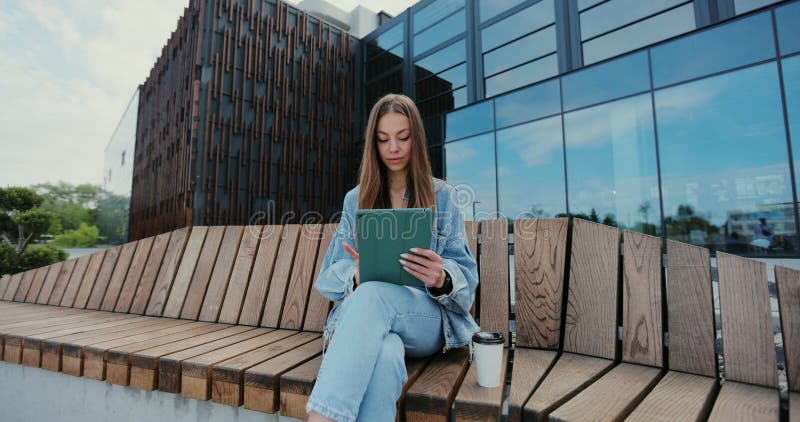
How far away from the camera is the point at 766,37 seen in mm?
7324

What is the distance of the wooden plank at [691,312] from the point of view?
1497 millimetres

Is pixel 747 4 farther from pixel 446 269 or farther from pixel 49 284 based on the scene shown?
pixel 49 284

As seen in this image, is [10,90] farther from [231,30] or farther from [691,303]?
[691,303]

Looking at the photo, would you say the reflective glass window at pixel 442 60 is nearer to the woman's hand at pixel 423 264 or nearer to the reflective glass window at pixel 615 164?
the reflective glass window at pixel 615 164

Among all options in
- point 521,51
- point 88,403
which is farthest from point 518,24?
point 88,403

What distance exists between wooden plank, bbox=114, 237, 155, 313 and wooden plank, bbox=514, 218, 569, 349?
3019 millimetres

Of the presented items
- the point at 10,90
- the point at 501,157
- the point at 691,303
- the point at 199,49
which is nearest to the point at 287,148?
the point at 199,49

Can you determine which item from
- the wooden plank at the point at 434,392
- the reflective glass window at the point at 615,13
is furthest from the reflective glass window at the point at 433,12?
the wooden plank at the point at 434,392

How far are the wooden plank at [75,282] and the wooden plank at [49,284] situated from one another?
214 millimetres

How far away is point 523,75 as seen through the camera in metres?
11.0

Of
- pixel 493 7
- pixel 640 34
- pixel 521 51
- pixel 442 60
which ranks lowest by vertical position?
pixel 640 34

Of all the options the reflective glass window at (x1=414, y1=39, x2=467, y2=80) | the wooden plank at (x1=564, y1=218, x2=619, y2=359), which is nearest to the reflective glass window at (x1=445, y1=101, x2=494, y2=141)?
the reflective glass window at (x1=414, y1=39, x2=467, y2=80)

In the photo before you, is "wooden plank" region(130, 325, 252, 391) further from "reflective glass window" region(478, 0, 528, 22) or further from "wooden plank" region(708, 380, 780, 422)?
"reflective glass window" region(478, 0, 528, 22)

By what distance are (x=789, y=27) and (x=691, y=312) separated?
9233 mm
